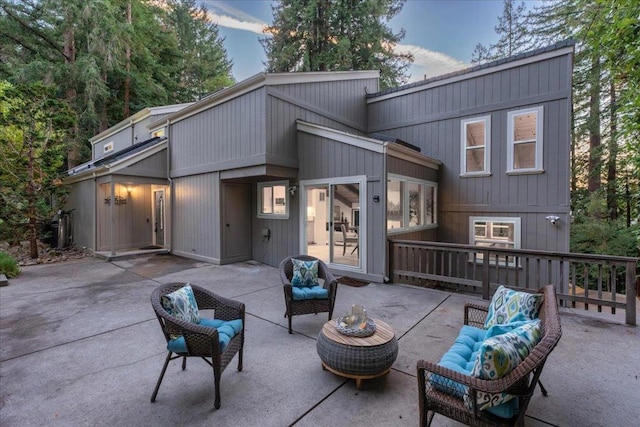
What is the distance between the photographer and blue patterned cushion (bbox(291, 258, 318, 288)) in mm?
4281

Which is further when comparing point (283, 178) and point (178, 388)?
point (283, 178)

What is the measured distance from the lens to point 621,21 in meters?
3.70

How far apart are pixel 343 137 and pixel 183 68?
18050 mm

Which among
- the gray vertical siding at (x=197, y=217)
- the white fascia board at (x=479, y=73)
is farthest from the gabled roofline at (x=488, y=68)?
the gray vertical siding at (x=197, y=217)

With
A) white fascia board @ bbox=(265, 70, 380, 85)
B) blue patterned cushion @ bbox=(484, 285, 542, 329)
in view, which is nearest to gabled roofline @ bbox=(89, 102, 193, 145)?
white fascia board @ bbox=(265, 70, 380, 85)

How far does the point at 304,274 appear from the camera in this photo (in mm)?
4301

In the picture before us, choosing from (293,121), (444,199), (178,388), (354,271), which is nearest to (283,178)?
(293,121)

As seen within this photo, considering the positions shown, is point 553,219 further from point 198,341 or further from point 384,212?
point 198,341

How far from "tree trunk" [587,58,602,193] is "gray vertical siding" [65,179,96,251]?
17750 mm

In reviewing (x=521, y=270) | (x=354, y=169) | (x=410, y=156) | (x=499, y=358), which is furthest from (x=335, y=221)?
(x=499, y=358)

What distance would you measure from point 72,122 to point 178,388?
10.6 m

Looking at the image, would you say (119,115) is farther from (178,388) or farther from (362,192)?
(178,388)

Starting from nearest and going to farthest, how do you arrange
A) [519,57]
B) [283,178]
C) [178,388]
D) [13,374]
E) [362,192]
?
1. [178,388]
2. [13,374]
3. [362,192]
4. [519,57]
5. [283,178]

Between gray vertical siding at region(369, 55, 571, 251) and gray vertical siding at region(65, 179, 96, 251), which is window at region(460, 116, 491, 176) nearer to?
gray vertical siding at region(369, 55, 571, 251)
